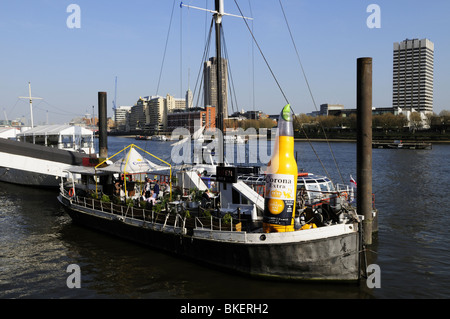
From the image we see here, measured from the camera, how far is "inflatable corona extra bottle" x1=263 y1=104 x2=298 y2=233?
1544 centimetres

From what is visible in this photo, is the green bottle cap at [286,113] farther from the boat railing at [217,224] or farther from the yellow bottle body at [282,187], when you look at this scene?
the boat railing at [217,224]

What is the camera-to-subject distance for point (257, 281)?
1593 centimetres

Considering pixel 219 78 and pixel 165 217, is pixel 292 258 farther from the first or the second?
pixel 219 78

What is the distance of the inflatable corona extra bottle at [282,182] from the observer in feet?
50.6

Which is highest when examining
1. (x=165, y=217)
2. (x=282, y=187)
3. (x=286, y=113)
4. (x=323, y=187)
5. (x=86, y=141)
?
(x=286, y=113)

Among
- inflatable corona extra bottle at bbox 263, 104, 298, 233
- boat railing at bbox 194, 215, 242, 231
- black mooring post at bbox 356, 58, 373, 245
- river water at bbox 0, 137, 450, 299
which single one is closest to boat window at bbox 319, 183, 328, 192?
river water at bbox 0, 137, 450, 299

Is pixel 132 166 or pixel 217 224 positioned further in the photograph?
pixel 132 166

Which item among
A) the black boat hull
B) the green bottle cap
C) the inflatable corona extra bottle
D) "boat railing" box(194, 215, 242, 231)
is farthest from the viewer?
"boat railing" box(194, 215, 242, 231)

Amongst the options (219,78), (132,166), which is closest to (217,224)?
(219,78)

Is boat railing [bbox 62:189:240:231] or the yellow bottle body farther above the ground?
the yellow bottle body

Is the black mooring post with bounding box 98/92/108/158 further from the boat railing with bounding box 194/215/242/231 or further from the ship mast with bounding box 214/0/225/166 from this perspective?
the boat railing with bounding box 194/215/242/231

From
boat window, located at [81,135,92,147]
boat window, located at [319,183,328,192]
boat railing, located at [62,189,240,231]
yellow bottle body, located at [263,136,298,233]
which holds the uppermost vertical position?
boat window, located at [81,135,92,147]

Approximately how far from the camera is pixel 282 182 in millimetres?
15453

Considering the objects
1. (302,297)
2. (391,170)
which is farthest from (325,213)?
(391,170)
